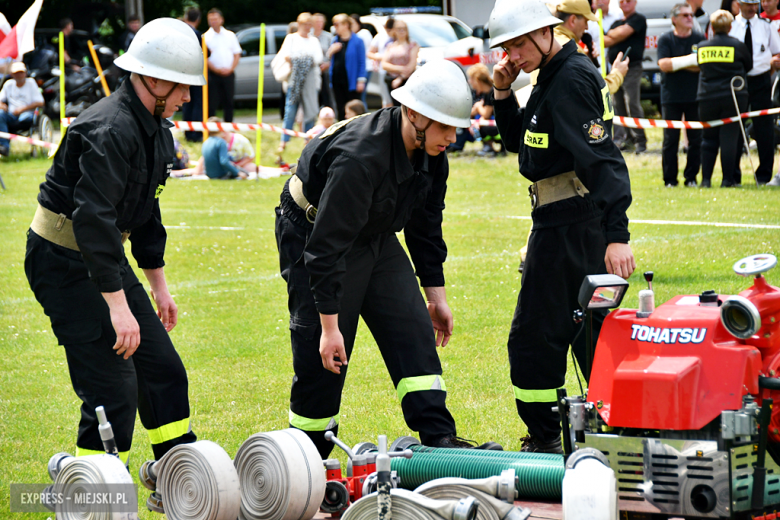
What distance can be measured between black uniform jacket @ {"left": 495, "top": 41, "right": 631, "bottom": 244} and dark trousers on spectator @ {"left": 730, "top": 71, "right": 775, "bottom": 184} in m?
8.92

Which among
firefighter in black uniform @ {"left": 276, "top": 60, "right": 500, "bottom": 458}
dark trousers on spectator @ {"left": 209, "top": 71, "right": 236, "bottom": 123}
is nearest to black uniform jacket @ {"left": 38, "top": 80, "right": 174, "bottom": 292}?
firefighter in black uniform @ {"left": 276, "top": 60, "right": 500, "bottom": 458}

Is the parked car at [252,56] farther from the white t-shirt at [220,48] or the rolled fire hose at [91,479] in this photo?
the rolled fire hose at [91,479]

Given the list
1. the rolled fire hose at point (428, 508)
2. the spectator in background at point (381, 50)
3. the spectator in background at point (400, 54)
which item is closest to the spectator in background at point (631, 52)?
the spectator in background at point (400, 54)

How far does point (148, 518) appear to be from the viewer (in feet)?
13.9

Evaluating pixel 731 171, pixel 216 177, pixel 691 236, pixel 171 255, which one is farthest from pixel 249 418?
pixel 216 177

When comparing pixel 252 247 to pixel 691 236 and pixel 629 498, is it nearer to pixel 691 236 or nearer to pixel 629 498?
pixel 691 236

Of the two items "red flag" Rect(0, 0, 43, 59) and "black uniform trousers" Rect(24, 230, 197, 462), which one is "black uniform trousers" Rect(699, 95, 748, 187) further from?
"black uniform trousers" Rect(24, 230, 197, 462)

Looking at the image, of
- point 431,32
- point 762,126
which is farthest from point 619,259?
point 431,32

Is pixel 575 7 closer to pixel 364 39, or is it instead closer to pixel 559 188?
pixel 559 188

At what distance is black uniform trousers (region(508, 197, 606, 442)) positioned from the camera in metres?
4.36

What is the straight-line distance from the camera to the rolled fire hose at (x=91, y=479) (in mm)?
3363

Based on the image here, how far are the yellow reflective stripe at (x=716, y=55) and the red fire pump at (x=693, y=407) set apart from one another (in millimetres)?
9656

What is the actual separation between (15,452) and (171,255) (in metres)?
5.40

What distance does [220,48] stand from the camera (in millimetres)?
17922
